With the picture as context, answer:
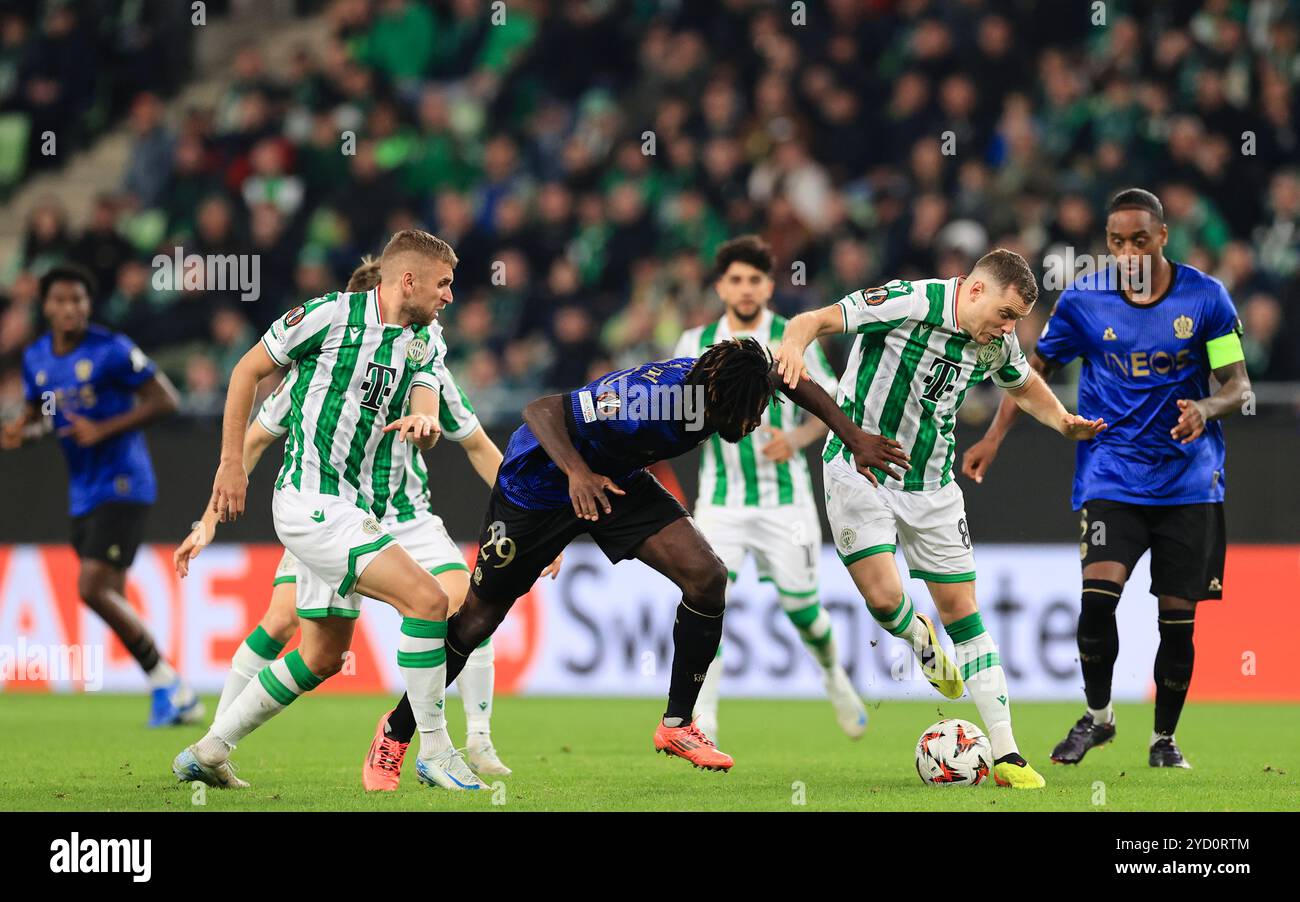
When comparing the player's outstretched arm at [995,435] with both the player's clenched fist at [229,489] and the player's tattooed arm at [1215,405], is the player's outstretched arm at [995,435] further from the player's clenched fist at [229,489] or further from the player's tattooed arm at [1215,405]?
the player's clenched fist at [229,489]

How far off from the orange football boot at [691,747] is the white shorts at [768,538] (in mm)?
2852

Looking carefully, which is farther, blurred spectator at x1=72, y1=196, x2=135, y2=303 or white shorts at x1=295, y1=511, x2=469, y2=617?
blurred spectator at x1=72, y1=196, x2=135, y2=303

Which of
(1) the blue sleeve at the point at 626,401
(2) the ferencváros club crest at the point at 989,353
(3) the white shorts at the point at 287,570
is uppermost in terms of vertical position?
(2) the ferencváros club crest at the point at 989,353

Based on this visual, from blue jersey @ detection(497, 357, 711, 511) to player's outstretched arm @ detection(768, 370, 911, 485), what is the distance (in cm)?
36

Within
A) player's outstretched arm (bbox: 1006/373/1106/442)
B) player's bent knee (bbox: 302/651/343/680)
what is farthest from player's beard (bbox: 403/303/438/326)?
player's outstretched arm (bbox: 1006/373/1106/442)

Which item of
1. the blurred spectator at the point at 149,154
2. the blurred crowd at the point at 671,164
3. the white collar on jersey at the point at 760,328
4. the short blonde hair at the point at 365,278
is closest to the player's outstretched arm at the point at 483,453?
the short blonde hair at the point at 365,278

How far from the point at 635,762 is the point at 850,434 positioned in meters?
2.36

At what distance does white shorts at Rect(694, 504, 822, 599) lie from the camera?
9.53 metres

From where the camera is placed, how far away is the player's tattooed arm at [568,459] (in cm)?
638

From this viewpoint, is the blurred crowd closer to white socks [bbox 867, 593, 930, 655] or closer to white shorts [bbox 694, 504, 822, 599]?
white shorts [bbox 694, 504, 822, 599]

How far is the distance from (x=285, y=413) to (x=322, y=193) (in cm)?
776

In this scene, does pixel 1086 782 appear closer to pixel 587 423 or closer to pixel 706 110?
pixel 587 423

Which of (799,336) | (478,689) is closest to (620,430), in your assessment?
(799,336)

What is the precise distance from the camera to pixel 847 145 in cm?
1459
